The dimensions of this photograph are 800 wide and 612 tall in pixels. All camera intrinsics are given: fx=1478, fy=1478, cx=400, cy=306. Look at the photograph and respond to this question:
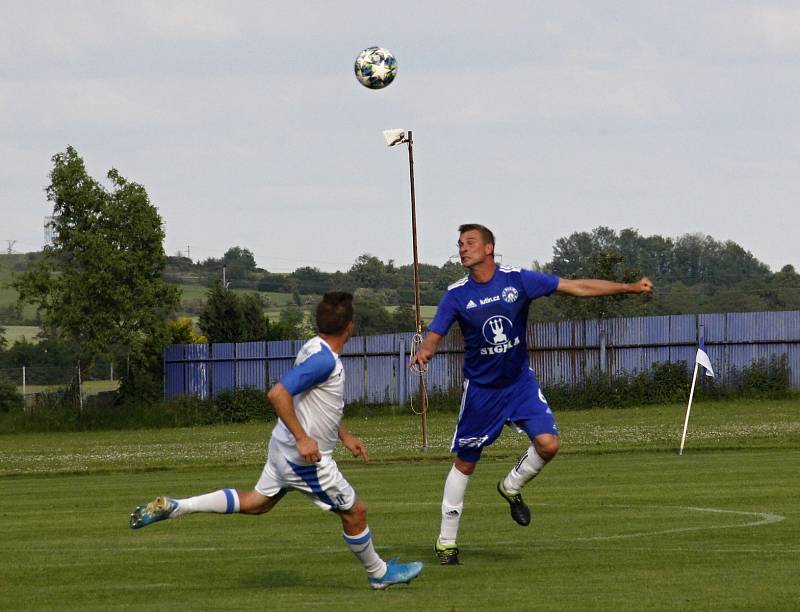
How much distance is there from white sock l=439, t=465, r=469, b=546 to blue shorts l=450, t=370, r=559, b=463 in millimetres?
327

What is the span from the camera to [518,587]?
10.0 m

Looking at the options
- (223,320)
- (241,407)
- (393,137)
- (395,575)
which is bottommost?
(241,407)

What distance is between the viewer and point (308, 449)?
952 cm

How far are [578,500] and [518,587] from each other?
770 centimetres

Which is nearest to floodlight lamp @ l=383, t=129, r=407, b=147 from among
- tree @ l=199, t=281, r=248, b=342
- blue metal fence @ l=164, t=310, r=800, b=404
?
blue metal fence @ l=164, t=310, r=800, b=404

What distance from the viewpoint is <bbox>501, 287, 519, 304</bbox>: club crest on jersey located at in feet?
38.9

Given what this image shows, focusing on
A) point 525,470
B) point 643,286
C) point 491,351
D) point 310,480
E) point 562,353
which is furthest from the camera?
point 562,353

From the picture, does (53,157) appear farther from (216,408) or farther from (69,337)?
(216,408)

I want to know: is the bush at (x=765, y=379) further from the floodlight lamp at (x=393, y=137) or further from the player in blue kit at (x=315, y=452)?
the player in blue kit at (x=315, y=452)

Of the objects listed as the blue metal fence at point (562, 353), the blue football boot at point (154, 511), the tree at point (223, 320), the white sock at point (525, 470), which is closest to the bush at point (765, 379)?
the blue metal fence at point (562, 353)

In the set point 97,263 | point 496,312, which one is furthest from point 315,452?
point 97,263

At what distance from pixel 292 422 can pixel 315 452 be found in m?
0.25

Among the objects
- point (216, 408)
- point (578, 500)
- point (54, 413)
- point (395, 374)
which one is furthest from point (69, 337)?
point (578, 500)

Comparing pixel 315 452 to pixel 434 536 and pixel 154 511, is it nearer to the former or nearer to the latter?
pixel 154 511
